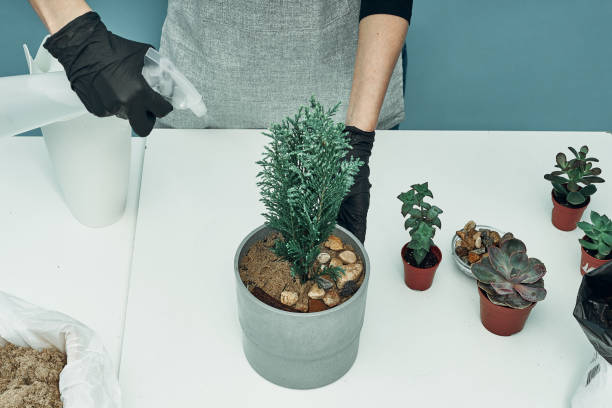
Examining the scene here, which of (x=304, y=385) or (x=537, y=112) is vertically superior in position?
(x=304, y=385)

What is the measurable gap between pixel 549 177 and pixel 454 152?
0.26 m

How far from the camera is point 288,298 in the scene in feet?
2.62

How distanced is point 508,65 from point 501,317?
1.83 metres

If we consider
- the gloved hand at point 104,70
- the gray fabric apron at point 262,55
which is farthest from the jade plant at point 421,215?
the gray fabric apron at point 262,55

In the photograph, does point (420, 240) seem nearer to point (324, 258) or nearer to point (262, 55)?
point (324, 258)

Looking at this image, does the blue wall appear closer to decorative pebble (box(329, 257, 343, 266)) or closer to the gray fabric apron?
the gray fabric apron

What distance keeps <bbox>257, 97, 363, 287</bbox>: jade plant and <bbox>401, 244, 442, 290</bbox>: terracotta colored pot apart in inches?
8.3

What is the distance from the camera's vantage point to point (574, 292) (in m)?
1.01

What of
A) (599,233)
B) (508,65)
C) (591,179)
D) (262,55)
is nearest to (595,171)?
(591,179)

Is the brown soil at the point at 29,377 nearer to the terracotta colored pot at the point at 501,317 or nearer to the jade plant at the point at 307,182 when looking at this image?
the jade plant at the point at 307,182

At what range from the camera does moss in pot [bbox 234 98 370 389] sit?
72 centimetres

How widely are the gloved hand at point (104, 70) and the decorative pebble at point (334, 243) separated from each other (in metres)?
0.36

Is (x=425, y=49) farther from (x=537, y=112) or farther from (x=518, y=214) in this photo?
(x=518, y=214)

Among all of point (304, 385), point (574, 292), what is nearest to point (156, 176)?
point (304, 385)
